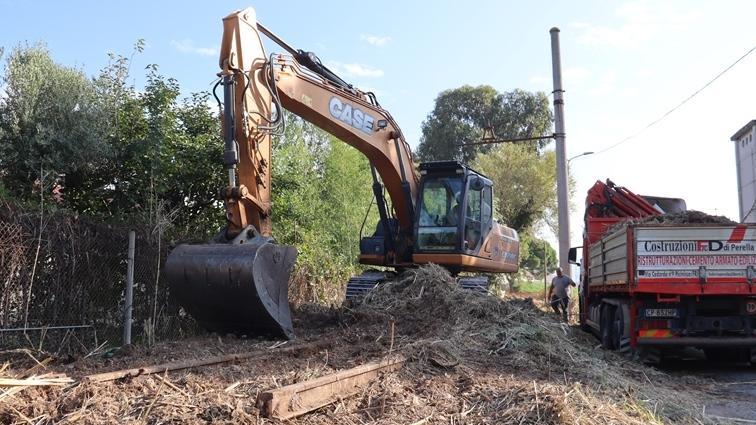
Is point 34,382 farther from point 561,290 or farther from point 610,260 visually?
point 561,290

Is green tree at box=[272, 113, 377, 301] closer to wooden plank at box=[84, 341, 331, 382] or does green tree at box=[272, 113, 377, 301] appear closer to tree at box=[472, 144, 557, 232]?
wooden plank at box=[84, 341, 331, 382]

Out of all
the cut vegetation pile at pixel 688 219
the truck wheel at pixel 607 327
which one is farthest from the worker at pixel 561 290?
the cut vegetation pile at pixel 688 219

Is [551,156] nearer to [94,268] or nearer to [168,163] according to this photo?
[168,163]

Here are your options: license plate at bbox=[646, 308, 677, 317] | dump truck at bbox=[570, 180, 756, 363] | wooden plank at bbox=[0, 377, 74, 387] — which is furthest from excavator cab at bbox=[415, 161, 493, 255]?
wooden plank at bbox=[0, 377, 74, 387]

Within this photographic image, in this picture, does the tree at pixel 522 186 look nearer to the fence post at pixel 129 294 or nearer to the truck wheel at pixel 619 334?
the truck wheel at pixel 619 334

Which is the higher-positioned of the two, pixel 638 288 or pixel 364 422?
pixel 638 288

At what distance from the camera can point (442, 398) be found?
5.64m

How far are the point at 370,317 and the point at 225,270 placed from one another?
2.26 meters

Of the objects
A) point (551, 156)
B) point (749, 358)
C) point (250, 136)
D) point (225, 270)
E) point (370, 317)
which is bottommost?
point (749, 358)

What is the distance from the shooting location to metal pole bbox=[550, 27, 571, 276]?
18125 millimetres

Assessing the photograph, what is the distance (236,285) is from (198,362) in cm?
159

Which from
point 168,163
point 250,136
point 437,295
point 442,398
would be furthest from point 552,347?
point 168,163

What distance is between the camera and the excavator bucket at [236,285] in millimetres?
7828

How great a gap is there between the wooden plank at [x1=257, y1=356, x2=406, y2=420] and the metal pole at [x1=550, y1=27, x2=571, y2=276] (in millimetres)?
12795
